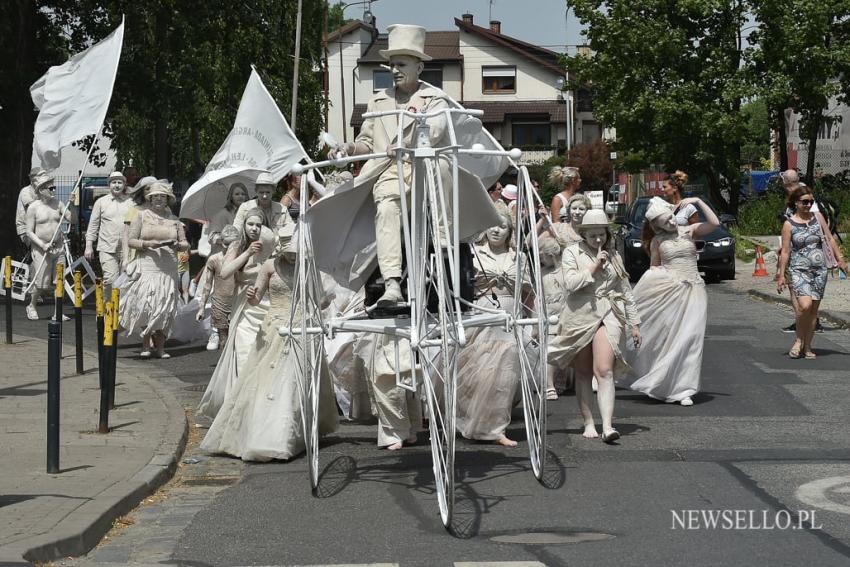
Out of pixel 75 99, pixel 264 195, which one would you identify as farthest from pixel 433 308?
pixel 75 99

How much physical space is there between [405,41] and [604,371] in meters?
2.81

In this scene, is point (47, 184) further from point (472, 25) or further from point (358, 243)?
point (472, 25)

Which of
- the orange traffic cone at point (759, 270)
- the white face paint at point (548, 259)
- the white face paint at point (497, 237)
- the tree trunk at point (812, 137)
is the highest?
the tree trunk at point (812, 137)

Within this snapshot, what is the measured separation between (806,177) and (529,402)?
37391 millimetres

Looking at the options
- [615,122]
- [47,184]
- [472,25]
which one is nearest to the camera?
[47,184]

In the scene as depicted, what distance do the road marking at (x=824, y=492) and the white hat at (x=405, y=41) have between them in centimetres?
324

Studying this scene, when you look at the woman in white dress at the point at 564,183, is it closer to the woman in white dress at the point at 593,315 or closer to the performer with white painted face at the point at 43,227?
the woman in white dress at the point at 593,315

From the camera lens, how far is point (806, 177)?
44094 millimetres

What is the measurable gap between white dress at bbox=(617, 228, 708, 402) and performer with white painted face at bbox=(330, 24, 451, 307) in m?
4.19

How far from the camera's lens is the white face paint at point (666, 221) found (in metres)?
12.2

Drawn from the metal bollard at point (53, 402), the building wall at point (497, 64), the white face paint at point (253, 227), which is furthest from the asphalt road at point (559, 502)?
the building wall at point (497, 64)

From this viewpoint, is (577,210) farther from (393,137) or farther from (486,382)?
(393,137)

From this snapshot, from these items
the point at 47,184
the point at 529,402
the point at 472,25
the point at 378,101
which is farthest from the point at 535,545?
the point at 472,25

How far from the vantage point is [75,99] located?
16.6 meters
